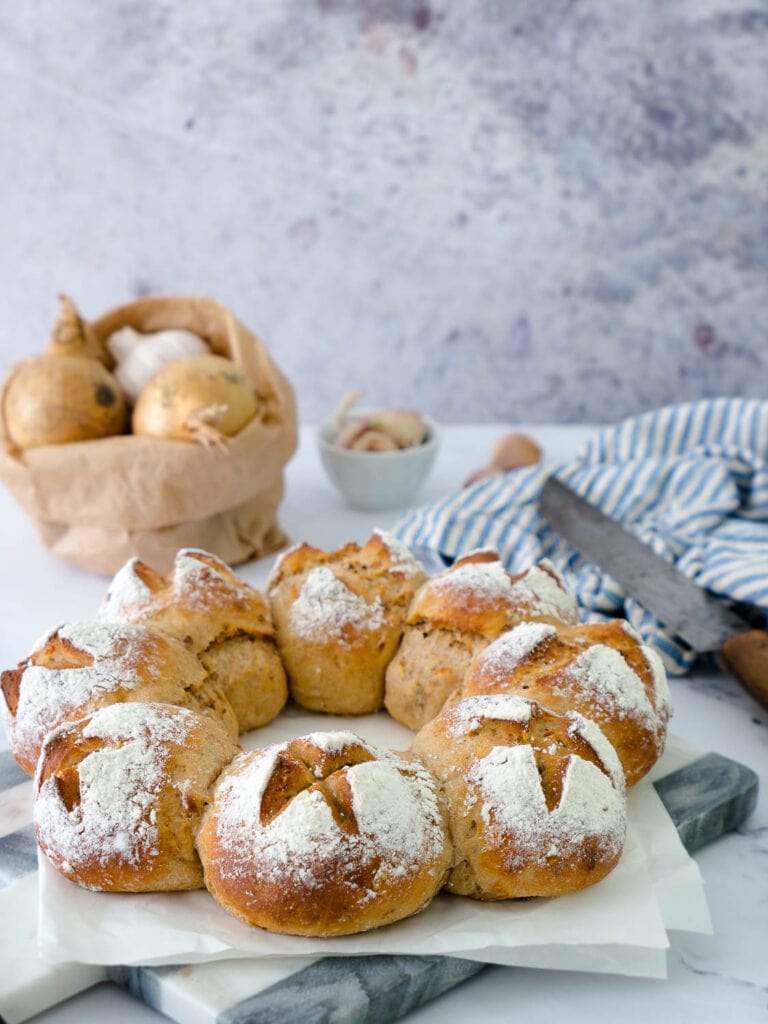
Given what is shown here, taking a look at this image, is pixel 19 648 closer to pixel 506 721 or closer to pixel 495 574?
pixel 495 574

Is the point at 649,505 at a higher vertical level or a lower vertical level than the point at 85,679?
→ lower

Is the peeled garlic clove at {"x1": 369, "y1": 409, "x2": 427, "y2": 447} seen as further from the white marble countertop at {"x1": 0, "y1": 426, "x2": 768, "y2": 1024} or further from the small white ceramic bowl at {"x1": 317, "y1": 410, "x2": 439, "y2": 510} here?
the white marble countertop at {"x1": 0, "y1": 426, "x2": 768, "y2": 1024}

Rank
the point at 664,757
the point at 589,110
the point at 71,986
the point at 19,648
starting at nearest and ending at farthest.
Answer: the point at 71,986 < the point at 664,757 < the point at 19,648 < the point at 589,110

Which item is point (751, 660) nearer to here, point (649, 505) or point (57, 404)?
point (649, 505)

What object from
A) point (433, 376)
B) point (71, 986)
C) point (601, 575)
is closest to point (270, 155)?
point (433, 376)

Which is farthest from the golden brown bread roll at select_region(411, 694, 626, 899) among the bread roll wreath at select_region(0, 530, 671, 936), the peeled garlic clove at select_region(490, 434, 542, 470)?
the peeled garlic clove at select_region(490, 434, 542, 470)

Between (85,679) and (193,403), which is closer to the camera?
(85,679)

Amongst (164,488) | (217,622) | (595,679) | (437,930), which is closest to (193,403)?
(164,488)
